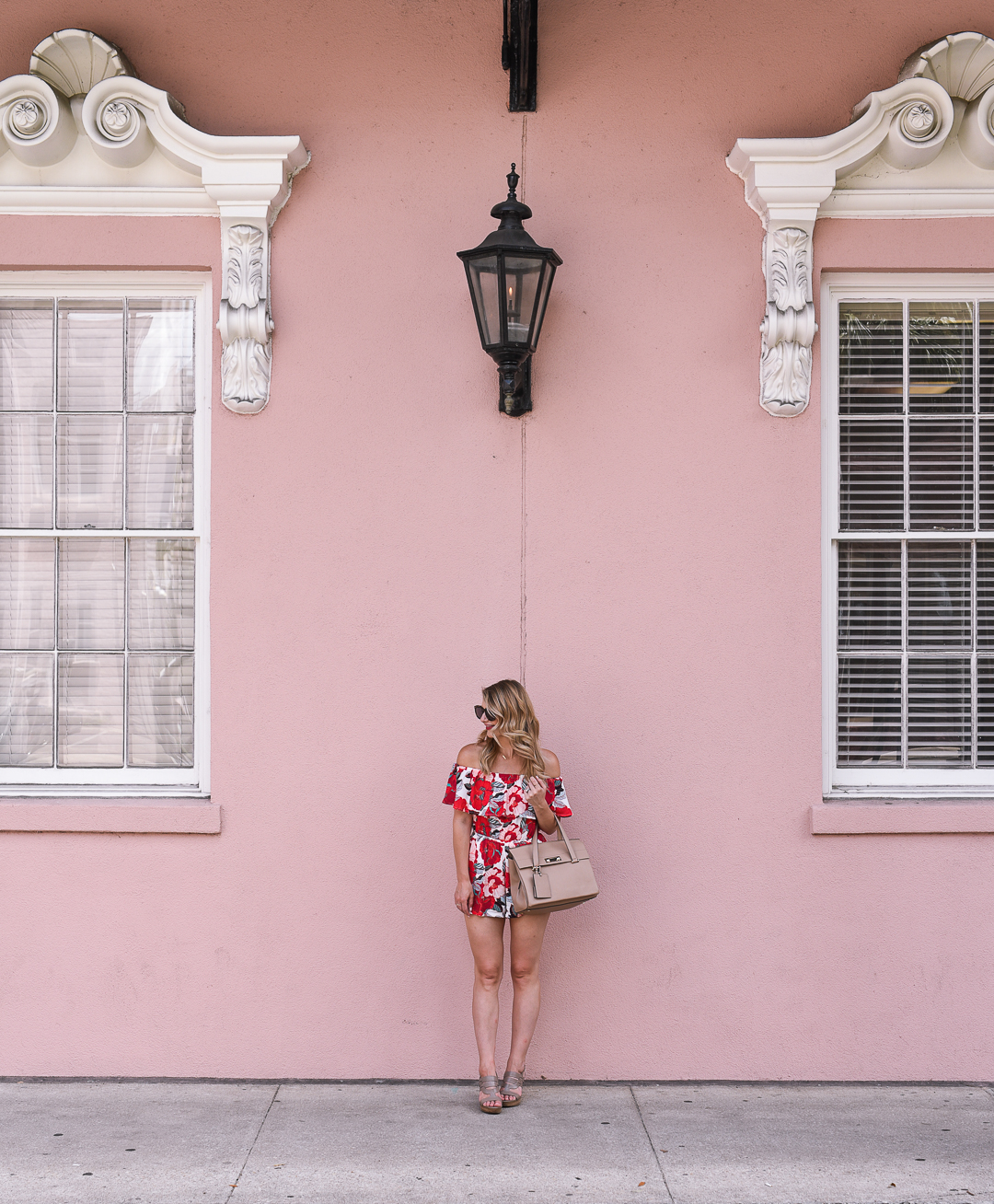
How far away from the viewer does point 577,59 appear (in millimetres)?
4371

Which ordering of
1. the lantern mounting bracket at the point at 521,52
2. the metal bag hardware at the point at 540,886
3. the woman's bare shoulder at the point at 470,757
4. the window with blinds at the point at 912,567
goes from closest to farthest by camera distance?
the metal bag hardware at the point at 540,886
the woman's bare shoulder at the point at 470,757
the lantern mounting bracket at the point at 521,52
the window with blinds at the point at 912,567

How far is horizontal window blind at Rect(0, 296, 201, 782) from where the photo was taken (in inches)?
177

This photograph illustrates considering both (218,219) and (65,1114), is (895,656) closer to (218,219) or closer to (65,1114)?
(218,219)

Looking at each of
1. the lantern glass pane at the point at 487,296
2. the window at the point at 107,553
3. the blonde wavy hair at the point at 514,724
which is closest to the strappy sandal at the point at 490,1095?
the blonde wavy hair at the point at 514,724

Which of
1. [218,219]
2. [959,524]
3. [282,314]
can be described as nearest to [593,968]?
[959,524]

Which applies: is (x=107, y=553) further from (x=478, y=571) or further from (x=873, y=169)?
(x=873, y=169)

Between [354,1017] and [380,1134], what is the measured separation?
0.57 meters

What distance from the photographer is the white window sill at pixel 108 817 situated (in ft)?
14.0

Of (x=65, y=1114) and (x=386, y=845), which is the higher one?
(x=386, y=845)

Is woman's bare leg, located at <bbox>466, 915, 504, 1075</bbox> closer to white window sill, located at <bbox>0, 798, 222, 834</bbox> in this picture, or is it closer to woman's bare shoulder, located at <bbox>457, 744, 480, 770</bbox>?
woman's bare shoulder, located at <bbox>457, 744, 480, 770</bbox>

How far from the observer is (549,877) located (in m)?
3.82

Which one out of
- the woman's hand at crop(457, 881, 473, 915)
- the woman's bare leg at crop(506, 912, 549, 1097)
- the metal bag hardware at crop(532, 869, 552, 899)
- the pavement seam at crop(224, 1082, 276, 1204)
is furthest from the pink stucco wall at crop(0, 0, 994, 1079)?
the metal bag hardware at crop(532, 869, 552, 899)

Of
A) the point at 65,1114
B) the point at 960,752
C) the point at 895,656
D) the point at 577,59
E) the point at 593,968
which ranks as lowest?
the point at 65,1114

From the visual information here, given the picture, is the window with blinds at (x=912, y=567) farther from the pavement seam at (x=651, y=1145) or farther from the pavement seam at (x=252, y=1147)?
→ the pavement seam at (x=252, y=1147)
